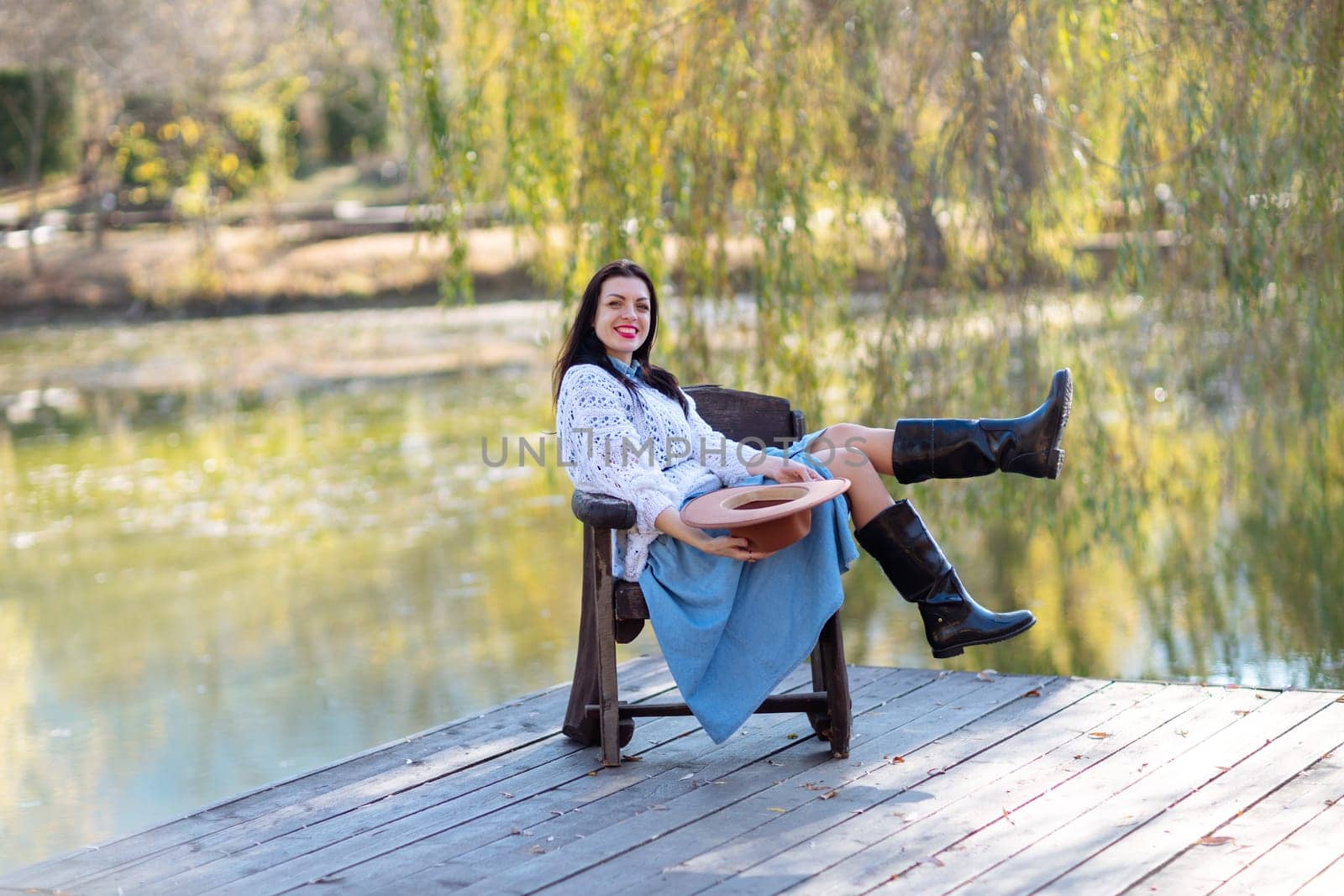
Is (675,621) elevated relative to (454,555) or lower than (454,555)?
elevated

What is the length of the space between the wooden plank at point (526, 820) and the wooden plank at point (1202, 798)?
0.76 meters

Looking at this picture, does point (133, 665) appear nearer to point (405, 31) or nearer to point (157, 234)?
point (405, 31)

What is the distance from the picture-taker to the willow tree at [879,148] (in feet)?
15.5

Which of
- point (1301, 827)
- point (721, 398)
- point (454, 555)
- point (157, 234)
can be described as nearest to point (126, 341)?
point (157, 234)

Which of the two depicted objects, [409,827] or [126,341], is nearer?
[409,827]

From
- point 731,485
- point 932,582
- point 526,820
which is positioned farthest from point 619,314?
point 526,820

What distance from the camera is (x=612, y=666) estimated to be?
3316 mm

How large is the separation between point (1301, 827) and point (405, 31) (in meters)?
4.12

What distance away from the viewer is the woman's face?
350 cm

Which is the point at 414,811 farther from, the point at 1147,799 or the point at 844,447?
the point at 1147,799

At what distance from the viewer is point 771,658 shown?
10.5 feet

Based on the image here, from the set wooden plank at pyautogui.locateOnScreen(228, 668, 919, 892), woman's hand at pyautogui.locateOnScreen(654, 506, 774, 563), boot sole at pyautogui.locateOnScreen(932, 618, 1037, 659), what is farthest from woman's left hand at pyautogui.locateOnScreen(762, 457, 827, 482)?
wooden plank at pyautogui.locateOnScreen(228, 668, 919, 892)

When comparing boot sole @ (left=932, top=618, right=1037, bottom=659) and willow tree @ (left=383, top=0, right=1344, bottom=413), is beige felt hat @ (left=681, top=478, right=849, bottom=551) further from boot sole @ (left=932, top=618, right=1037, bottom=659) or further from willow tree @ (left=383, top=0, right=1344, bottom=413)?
willow tree @ (left=383, top=0, right=1344, bottom=413)

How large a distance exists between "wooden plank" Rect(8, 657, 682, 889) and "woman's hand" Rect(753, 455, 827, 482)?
0.75m
